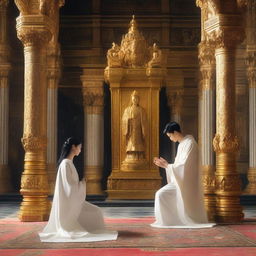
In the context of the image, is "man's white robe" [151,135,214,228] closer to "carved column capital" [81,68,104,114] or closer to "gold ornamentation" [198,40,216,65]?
"gold ornamentation" [198,40,216,65]

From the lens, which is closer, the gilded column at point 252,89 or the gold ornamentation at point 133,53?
the gold ornamentation at point 133,53

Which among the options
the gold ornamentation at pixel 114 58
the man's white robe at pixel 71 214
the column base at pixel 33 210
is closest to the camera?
the man's white robe at pixel 71 214

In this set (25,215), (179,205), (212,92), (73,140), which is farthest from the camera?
(212,92)

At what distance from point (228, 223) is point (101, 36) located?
1106 cm

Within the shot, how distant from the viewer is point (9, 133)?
61.3 ft

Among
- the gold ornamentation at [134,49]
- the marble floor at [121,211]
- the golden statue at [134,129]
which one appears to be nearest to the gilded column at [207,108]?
the gold ornamentation at [134,49]

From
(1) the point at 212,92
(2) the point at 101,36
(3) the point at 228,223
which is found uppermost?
(2) the point at 101,36

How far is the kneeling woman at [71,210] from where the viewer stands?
757 cm

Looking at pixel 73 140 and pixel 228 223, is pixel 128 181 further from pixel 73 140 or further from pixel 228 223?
pixel 73 140

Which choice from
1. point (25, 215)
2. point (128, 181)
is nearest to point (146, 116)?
point (128, 181)

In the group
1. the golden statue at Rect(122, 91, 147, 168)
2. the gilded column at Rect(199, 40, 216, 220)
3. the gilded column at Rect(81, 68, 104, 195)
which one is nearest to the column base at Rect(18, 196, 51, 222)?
the golden statue at Rect(122, 91, 147, 168)

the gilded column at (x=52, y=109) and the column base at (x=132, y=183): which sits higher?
the gilded column at (x=52, y=109)

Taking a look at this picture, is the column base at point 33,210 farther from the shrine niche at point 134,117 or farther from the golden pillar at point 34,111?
the shrine niche at point 134,117

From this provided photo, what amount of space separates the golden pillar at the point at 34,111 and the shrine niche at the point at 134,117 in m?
5.06
